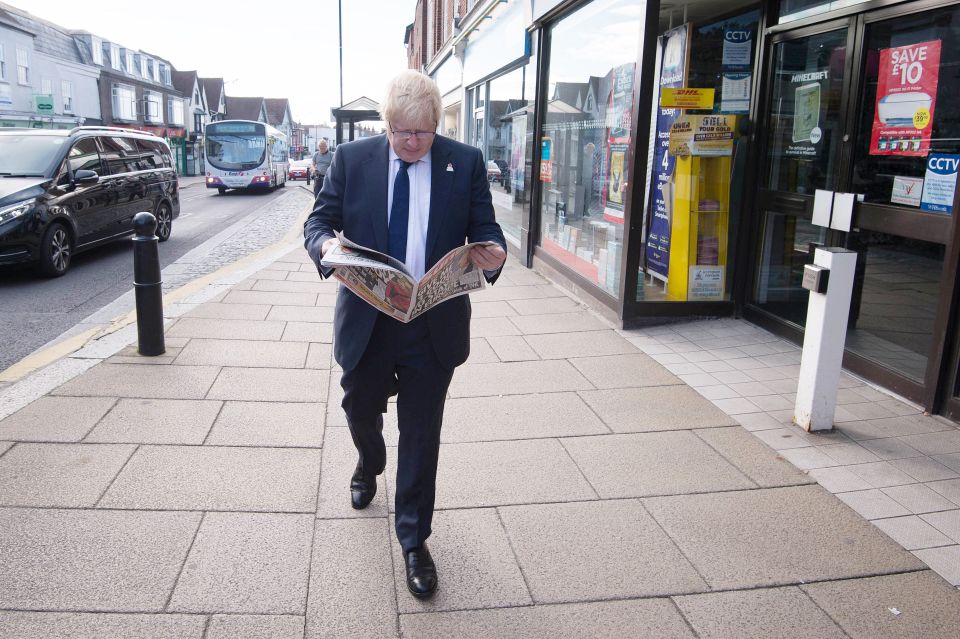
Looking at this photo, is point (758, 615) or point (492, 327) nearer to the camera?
point (758, 615)

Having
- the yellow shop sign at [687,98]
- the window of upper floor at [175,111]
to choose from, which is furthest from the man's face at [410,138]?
the window of upper floor at [175,111]

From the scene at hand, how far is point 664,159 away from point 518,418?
3.44 m

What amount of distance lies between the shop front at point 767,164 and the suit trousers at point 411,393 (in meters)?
3.27

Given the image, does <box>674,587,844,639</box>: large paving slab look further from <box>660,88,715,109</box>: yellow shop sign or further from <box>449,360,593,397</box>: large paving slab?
<box>660,88,715,109</box>: yellow shop sign

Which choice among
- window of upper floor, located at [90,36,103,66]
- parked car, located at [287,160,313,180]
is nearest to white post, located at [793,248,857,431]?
window of upper floor, located at [90,36,103,66]

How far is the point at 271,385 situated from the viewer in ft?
16.3

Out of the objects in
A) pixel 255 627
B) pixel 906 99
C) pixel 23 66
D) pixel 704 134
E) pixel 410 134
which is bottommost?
pixel 255 627

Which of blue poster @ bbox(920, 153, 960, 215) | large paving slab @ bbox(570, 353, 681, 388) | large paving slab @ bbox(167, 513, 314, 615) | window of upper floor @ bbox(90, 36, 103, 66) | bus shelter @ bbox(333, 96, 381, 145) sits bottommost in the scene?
large paving slab @ bbox(167, 513, 314, 615)

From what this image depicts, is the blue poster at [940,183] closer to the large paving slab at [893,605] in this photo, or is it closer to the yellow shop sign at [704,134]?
the yellow shop sign at [704,134]

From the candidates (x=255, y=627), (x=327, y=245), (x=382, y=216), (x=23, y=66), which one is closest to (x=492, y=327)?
(x=382, y=216)

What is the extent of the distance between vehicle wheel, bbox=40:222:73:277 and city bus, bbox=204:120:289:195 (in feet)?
64.4

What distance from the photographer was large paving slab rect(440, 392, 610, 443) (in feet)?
13.9

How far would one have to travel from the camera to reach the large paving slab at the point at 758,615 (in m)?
2.49

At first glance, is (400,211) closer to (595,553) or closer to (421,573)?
(421,573)
